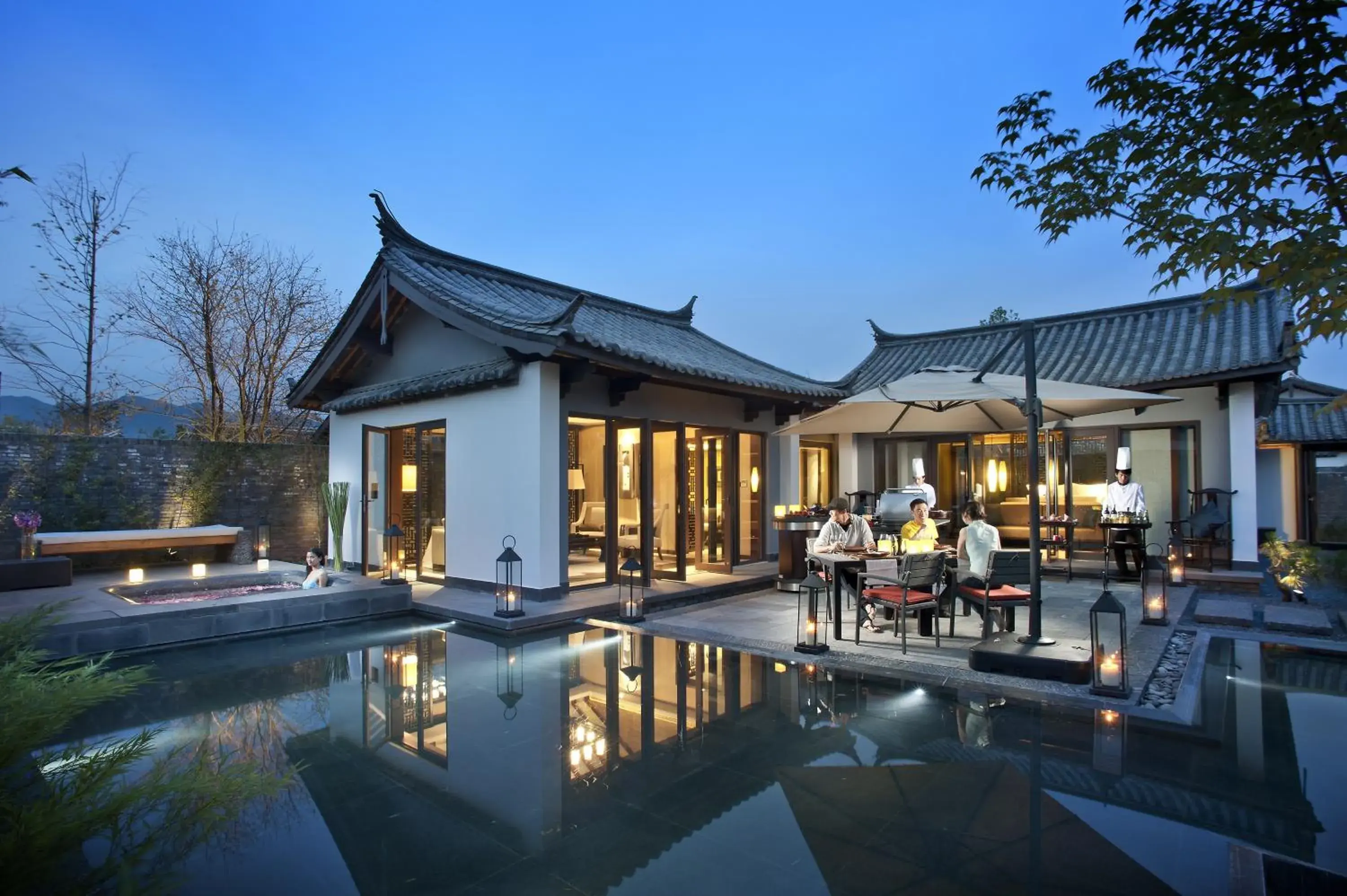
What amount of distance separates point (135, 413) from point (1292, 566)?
58.1ft

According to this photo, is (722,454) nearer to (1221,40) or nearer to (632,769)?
(632,769)

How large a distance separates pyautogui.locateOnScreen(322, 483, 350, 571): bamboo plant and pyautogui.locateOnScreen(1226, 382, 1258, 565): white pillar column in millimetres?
11810

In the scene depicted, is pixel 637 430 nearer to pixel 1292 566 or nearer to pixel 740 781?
pixel 740 781

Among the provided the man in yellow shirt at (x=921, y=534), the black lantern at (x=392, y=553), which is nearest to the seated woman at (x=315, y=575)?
the black lantern at (x=392, y=553)

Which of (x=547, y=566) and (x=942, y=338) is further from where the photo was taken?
(x=942, y=338)

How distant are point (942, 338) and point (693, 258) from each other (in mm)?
57024

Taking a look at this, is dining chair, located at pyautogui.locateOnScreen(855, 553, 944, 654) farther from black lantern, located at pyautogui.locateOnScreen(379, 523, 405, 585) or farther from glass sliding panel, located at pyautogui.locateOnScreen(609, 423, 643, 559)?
black lantern, located at pyautogui.locateOnScreen(379, 523, 405, 585)

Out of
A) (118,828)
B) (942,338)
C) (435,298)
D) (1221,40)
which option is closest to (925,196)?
(942,338)

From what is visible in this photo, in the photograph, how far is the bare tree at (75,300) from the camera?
456 inches

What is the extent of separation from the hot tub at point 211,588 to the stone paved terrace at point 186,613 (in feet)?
0.78

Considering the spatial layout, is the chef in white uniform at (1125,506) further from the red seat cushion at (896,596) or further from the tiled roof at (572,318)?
the red seat cushion at (896,596)

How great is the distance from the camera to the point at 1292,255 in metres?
2.11

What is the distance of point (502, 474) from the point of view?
752cm

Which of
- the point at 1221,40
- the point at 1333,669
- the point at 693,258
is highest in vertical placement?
the point at 693,258
